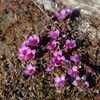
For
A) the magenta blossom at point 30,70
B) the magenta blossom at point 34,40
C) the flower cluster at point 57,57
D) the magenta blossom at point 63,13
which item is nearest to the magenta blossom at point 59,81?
the flower cluster at point 57,57

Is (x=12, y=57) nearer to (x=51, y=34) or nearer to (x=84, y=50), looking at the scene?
(x=51, y=34)

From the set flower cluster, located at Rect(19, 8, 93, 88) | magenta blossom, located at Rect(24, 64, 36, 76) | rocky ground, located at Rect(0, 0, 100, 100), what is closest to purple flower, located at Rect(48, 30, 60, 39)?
flower cluster, located at Rect(19, 8, 93, 88)

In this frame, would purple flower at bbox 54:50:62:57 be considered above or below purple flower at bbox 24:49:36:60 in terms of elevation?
above

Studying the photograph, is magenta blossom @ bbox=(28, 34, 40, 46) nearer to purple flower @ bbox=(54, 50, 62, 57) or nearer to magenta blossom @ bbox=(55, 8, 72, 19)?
purple flower @ bbox=(54, 50, 62, 57)

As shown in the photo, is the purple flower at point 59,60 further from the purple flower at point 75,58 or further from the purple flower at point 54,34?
the purple flower at point 54,34

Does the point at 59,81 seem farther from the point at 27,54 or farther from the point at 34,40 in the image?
the point at 34,40

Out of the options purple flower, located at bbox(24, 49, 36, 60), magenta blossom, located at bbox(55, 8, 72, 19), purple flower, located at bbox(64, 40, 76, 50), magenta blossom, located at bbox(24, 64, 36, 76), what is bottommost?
magenta blossom, located at bbox(24, 64, 36, 76)
